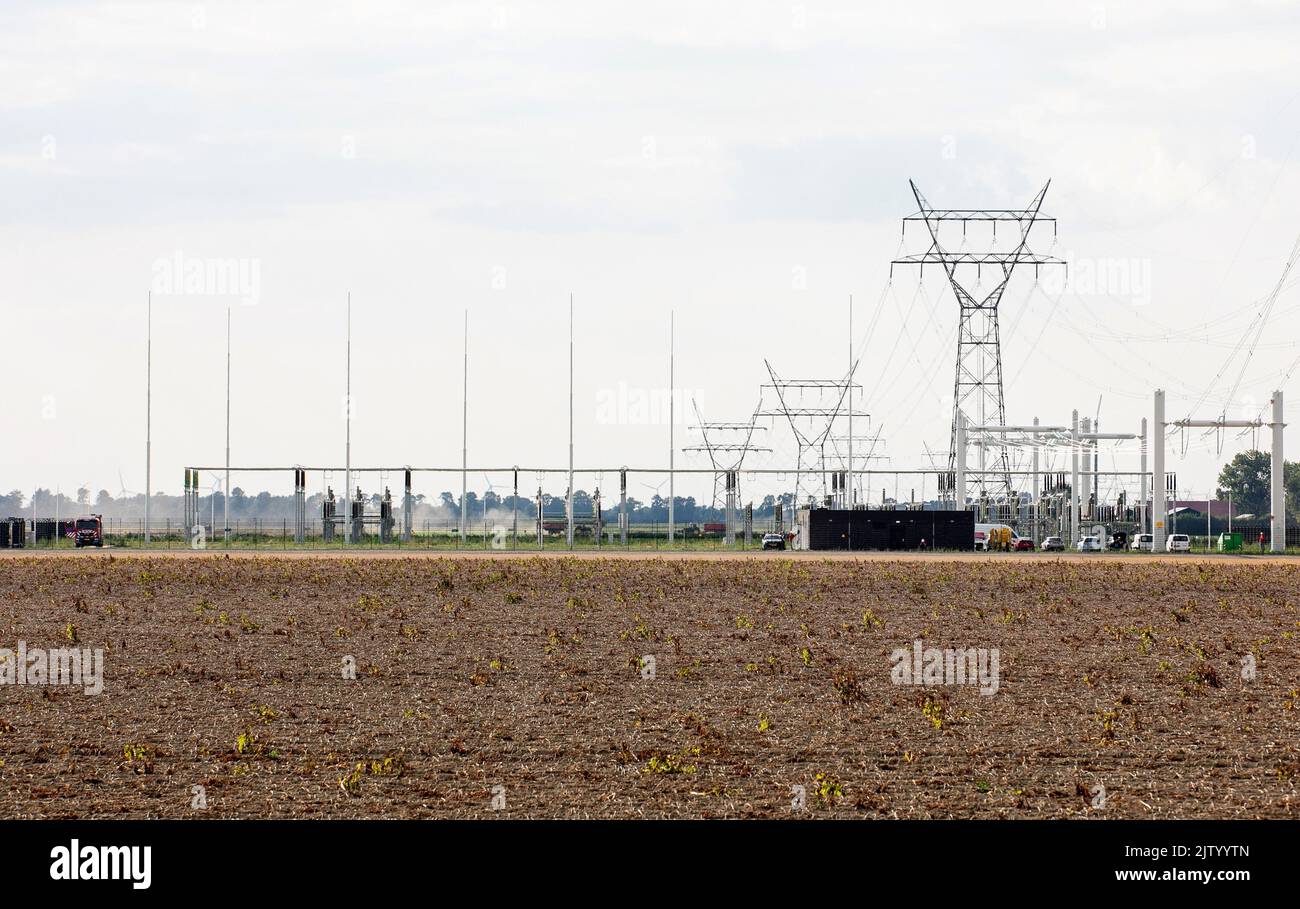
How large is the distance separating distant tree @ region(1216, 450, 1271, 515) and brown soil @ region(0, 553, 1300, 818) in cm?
16761

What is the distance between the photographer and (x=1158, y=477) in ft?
240

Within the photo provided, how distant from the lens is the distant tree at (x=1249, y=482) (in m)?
194

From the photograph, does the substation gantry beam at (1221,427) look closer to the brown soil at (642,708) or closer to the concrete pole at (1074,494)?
the concrete pole at (1074,494)

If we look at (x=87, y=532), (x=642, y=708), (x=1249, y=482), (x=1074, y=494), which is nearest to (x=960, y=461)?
(x=1074, y=494)

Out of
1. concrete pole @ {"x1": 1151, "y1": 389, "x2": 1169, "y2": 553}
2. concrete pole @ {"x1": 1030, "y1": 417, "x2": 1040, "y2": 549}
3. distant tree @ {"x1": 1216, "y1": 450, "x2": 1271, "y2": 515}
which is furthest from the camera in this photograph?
distant tree @ {"x1": 1216, "y1": 450, "x2": 1271, "y2": 515}

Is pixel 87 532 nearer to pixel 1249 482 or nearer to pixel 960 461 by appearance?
pixel 960 461

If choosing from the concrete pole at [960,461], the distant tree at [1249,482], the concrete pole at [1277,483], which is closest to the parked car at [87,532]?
the concrete pole at [960,461]

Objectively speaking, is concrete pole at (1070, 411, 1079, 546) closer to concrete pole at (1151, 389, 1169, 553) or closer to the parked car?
concrete pole at (1151, 389, 1169, 553)

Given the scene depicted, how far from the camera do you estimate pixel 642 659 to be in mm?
23922

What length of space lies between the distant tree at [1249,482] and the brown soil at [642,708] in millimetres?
167605

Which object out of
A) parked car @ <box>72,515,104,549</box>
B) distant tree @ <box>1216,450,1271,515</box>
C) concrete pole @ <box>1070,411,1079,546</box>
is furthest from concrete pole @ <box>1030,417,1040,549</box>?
distant tree @ <box>1216,450,1271,515</box>

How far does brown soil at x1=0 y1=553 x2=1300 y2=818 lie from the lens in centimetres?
1473

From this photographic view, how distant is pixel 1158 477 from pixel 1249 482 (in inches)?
5208
